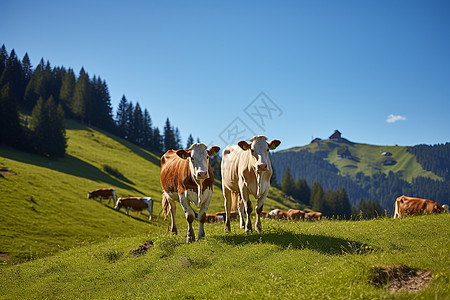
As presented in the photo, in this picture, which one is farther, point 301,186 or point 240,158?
point 301,186

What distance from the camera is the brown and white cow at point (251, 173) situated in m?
10.8

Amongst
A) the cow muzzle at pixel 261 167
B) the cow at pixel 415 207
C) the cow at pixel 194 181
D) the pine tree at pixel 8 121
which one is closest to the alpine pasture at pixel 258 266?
the cow at pixel 194 181

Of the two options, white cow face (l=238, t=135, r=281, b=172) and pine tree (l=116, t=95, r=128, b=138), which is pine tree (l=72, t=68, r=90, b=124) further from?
white cow face (l=238, t=135, r=281, b=172)

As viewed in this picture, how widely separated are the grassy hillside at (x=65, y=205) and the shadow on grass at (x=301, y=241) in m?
6.57

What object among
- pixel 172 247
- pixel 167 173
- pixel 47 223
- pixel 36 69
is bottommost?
pixel 47 223

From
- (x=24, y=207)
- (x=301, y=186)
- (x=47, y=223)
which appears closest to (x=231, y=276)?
(x=47, y=223)

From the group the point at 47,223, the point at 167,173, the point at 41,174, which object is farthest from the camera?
the point at 41,174

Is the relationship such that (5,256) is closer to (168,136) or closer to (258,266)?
(258,266)

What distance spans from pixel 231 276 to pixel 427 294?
3.92 m

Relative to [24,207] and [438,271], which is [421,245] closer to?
[438,271]

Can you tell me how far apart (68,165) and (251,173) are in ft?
181

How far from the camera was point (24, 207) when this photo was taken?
28188mm

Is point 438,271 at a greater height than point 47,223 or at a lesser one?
greater

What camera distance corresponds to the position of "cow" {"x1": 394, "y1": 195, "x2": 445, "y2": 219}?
52.2 ft
